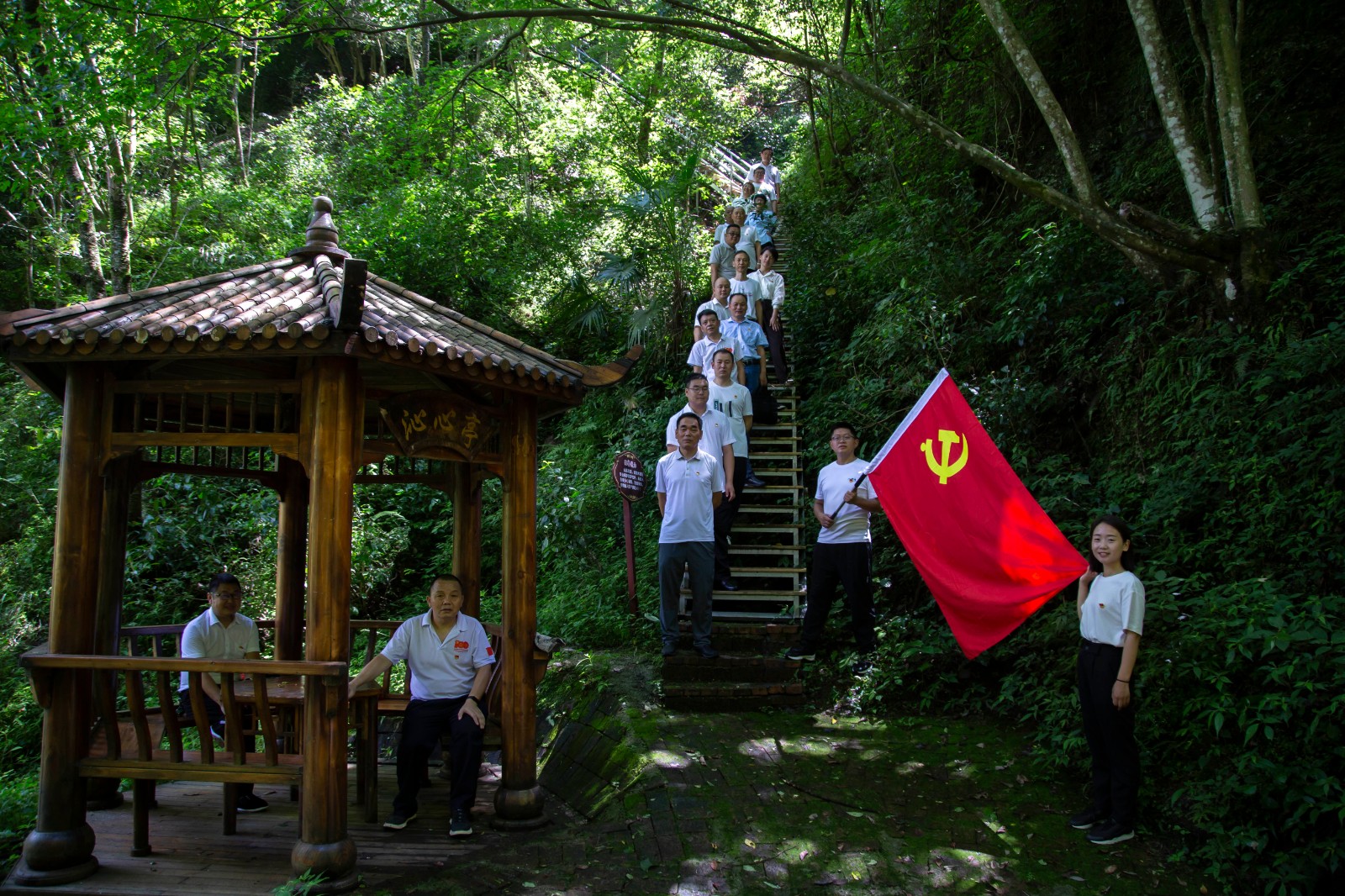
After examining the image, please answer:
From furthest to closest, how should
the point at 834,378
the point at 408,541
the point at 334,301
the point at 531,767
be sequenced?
the point at 408,541 < the point at 834,378 < the point at 531,767 < the point at 334,301

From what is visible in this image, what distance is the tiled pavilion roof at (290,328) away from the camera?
467 cm

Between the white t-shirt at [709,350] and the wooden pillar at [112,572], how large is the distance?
5.41m

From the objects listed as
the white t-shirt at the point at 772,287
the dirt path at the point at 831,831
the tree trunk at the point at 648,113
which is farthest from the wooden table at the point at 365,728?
the tree trunk at the point at 648,113

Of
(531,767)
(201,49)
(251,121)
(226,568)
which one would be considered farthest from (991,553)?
(251,121)

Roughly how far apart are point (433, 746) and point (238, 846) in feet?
4.05

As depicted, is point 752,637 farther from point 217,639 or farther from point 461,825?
point 217,639

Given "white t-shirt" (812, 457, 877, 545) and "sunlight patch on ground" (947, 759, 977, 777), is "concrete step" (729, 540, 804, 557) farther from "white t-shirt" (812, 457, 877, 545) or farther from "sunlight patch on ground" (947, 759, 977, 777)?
"sunlight patch on ground" (947, 759, 977, 777)

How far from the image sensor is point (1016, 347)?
9.17m

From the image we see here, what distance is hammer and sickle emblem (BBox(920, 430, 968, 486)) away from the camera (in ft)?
18.5

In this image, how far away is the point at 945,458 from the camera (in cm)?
567

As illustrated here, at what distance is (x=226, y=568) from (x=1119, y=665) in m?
11.5

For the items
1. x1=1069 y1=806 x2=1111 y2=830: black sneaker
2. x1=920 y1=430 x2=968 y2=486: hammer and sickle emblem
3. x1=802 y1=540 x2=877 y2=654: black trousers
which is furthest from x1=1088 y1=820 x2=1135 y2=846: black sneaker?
x1=802 y1=540 x2=877 y2=654: black trousers

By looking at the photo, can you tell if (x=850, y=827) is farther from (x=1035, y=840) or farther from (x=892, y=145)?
(x=892, y=145)

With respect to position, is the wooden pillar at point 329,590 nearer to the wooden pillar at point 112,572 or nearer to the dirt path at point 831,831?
the dirt path at point 831,831
